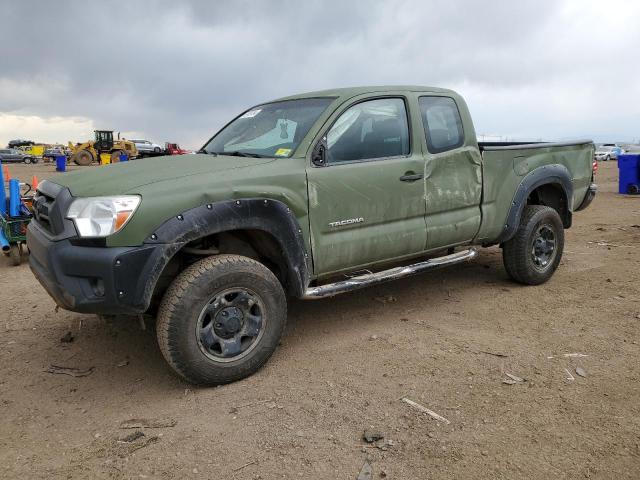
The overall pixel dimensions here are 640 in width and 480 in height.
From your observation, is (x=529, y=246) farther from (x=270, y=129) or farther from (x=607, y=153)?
(x=607, y=153)

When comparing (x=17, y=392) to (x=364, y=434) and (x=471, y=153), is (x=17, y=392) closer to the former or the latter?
(x=364, y=434)

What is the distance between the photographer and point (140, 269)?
296 centimetres

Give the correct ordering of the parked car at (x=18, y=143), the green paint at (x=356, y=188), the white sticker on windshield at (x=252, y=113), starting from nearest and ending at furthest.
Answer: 1. the green paint at (x=356, y=188)
2. the white sticker on windshield at (x=252, y=113)
3. the parked car at (x=18, y=143)

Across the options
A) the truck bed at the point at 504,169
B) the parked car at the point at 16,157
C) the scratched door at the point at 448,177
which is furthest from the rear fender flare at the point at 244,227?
the parked car at the point at 16,157

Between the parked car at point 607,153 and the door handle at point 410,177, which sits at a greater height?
the parked car at point 607,153

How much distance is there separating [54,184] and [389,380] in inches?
100

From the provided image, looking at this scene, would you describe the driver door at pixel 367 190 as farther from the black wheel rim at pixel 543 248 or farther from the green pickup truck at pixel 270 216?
the black wheel rim at pixel 543 248

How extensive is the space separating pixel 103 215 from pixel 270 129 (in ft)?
5.25

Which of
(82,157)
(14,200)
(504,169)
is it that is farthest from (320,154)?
(82,157)

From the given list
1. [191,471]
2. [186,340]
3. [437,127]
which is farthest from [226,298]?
[437,127]

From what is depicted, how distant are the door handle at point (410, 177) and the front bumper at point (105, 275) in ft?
6.28

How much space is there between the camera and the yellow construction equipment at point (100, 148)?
114ft

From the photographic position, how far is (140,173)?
341cm

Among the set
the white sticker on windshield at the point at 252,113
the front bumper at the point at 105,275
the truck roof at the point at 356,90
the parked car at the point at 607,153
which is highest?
the parked car at the point at 607,153
